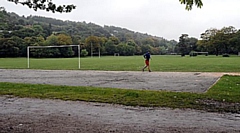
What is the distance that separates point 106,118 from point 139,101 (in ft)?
7.99

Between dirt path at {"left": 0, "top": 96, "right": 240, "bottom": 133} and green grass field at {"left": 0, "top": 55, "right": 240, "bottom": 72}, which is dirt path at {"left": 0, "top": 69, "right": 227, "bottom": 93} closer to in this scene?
dirt path at {"left": 0, "top": 96, "right": 240, "bottom": 133}

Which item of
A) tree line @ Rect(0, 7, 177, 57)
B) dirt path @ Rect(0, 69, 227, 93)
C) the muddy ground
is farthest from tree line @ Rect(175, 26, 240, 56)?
the muddy ground

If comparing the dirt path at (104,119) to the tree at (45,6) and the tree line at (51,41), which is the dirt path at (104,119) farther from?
the tree line at (51,41)

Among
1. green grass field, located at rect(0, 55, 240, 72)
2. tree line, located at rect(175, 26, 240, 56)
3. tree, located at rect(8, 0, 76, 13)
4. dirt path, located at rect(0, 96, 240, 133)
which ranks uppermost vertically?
tree line, located at rect(175, 26, 240, 56)

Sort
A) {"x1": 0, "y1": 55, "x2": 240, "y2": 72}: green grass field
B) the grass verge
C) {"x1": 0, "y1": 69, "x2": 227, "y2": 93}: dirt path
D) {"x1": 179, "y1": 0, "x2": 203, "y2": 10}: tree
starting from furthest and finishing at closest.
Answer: {"x1": 0, "y1": 55, "x2": 240, "y2": 72}: green grass field, {"x1": 0, "y1": 69, "x2": 227, "y2": 93}: dirt path, {"x1": 179, "y1": 0, "x2": 203, "y2": 10}: tree, the grass verge

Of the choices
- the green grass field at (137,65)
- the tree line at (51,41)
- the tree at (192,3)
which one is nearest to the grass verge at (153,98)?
the tree at (192,3)

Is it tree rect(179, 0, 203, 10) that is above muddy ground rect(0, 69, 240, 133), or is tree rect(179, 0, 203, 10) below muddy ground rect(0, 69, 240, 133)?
above

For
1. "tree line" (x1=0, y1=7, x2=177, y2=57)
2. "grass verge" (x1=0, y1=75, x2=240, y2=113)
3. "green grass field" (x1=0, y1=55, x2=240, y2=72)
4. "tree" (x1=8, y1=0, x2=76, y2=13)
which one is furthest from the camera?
"tree line" (x1=0, y1=7, x2=177, y2=57)

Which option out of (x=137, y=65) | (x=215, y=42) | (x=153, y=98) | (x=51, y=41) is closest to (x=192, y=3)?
(x=153, y=98)

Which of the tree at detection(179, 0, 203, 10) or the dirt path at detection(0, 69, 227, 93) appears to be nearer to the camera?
the tree at detection(179, 0, 203, 10)

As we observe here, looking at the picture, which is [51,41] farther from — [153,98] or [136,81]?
[153,98]

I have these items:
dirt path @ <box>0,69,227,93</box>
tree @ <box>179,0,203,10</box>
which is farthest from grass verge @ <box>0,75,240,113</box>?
tree @ <box>179,0,203,10</box>

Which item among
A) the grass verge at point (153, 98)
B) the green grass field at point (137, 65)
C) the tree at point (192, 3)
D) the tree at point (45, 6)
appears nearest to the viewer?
the tree at point (45, 6)

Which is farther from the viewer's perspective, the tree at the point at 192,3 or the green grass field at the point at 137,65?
the green grass field at the point at 137,65
